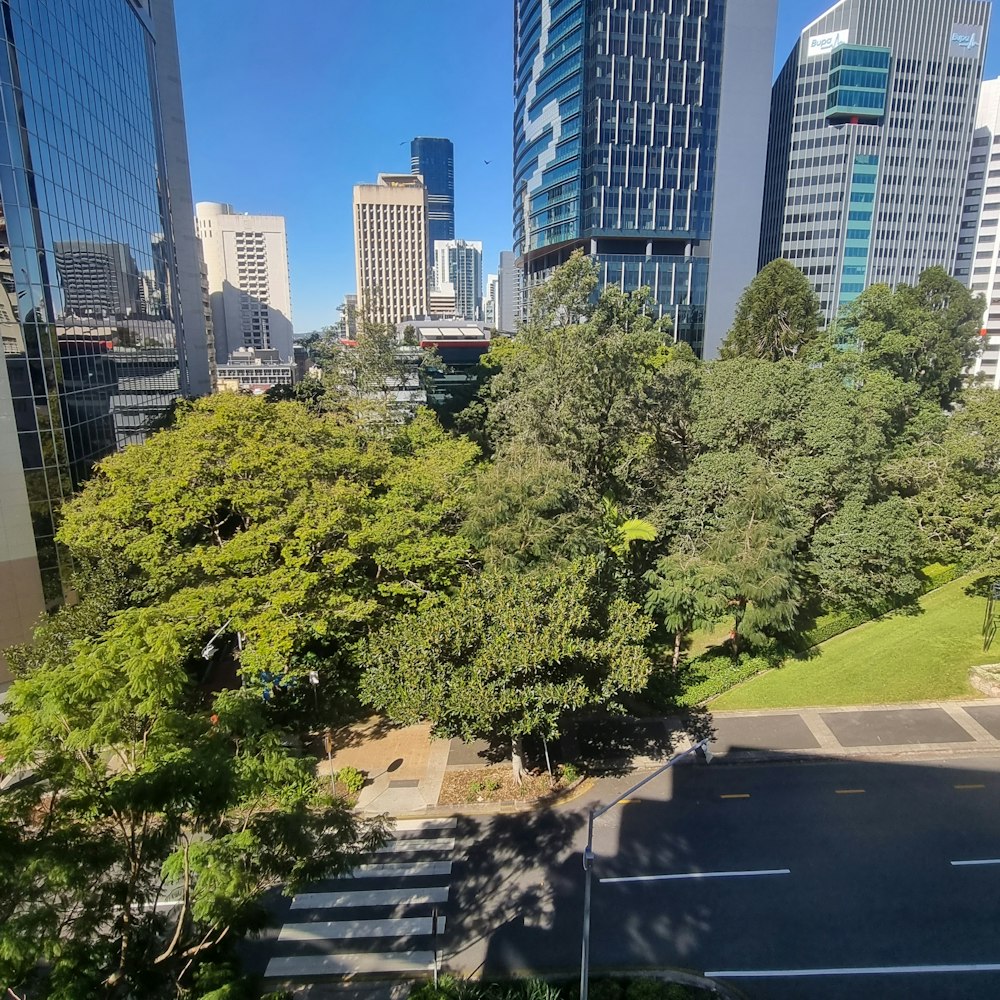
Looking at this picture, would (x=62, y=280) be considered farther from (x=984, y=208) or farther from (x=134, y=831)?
(x=984, y=208)

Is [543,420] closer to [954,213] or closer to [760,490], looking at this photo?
[760,490]

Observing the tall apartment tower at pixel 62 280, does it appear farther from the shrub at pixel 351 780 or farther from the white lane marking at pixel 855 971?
the white lane marking at pixel 855 971

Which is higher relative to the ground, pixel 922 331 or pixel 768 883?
pixel 922 331

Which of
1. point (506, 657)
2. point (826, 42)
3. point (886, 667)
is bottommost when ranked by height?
point (886, 667)

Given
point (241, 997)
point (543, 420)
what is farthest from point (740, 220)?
point (241, 997)

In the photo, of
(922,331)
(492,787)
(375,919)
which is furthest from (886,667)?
(922,331)

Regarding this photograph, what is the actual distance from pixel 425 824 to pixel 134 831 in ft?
36.6

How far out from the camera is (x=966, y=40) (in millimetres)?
106188

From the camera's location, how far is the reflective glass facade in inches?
933

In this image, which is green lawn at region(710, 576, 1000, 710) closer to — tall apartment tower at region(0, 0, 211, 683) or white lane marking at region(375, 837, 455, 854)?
white lane marking at region(375, 837, 455, 854)

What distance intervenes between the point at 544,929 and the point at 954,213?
5382 inches

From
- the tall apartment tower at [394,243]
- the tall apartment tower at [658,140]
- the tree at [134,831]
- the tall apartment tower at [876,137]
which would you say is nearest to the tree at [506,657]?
the tree at [134,831]

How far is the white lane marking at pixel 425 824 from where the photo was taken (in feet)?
59.9

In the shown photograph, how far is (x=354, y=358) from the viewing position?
133ft
